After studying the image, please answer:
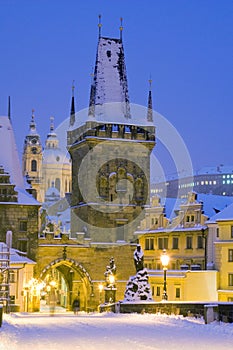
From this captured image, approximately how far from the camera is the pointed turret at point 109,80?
215 ft

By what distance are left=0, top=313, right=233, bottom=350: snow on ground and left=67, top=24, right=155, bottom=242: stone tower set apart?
42393 mm

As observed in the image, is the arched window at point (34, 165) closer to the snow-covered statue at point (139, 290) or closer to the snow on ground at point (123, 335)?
the snow-covered statue at point (139, 290)

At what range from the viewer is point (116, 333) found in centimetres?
1708

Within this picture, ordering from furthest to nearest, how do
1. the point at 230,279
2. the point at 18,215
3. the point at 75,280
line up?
the point at 75,280, the point at 18,215, the point at 230,279

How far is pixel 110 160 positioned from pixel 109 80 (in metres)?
7.20

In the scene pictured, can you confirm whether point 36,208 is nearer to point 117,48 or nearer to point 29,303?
point 29,303

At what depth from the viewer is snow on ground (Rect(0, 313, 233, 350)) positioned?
47.0 feet

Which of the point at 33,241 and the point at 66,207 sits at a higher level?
the point at 66,207

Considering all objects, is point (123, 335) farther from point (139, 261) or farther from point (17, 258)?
point (17, 258)

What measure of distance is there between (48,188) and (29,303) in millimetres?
89557

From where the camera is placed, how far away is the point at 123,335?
16.5 meters

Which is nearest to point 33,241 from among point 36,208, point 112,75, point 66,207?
point 36,208

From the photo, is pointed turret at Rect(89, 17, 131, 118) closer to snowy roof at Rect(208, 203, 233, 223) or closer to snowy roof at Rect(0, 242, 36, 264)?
snowy roof at Rect(0, 242, 36, 264)

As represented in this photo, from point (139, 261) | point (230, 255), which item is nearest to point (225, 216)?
point (230, 255)
